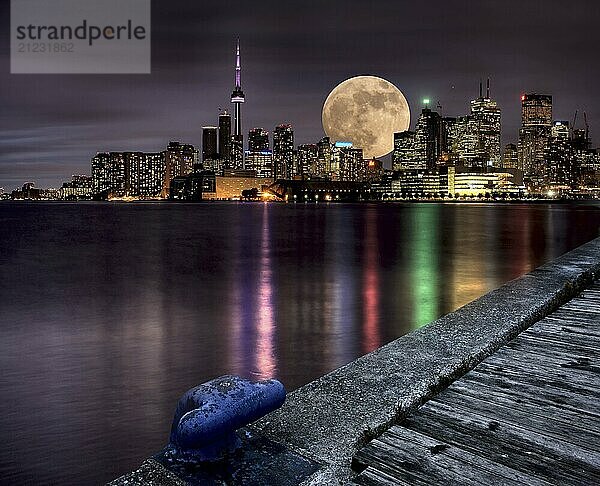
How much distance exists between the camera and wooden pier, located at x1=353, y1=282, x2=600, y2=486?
3068mm

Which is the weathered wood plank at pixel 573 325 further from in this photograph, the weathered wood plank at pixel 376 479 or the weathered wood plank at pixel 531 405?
the weathered wood plank at pixel 376 479

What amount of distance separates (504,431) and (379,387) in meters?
0.95

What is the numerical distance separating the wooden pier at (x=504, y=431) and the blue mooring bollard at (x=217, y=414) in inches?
25.5

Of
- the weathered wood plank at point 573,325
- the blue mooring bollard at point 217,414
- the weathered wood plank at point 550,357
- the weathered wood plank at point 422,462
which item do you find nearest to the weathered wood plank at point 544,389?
the weathered wood plank at point 550,357

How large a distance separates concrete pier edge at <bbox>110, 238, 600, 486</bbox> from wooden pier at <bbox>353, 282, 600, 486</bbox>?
12 centimetres

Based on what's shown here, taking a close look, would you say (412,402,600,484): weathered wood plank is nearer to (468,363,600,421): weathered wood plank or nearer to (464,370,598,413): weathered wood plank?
(468,363,600,421): weathered wood plank

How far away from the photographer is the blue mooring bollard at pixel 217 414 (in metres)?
2.98

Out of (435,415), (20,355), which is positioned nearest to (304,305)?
(20,355)

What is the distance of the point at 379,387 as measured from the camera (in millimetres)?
4172

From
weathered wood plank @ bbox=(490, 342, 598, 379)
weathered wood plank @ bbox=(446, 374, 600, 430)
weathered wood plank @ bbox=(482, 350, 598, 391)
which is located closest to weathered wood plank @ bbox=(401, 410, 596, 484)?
weathered wood plank @ bbox=(446, 374, 600, 430)

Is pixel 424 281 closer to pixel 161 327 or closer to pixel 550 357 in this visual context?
pixel 161 327

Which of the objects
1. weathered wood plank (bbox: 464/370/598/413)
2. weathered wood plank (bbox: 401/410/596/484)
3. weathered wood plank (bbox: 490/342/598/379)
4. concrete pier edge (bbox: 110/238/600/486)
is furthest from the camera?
weathered wood plank (bbox: 490/342/598/379)

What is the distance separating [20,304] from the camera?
17469 mm

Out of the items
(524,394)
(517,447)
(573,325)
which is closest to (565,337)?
(573,325)
